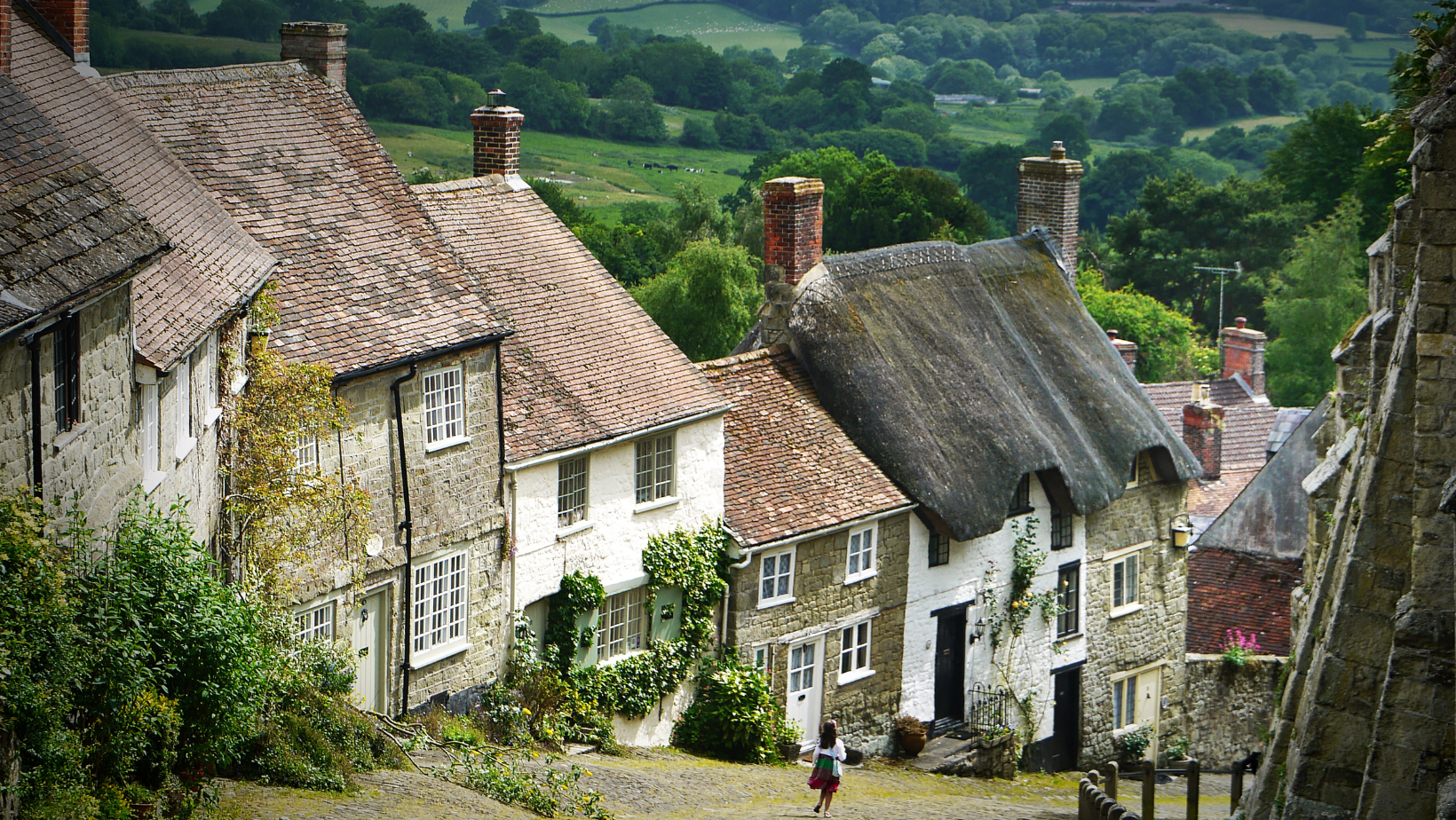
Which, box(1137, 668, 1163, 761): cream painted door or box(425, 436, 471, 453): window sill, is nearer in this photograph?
box(425, 436, 471, 453): window sill

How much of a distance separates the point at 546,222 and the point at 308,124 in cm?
471

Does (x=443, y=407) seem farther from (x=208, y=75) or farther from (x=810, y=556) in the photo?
(x=810, y=556)

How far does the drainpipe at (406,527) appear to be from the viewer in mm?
20688

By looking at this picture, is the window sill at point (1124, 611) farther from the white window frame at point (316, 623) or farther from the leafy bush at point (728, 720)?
the white window frame at point (316, 623)

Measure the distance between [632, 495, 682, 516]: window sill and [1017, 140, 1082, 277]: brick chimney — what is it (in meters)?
13.8

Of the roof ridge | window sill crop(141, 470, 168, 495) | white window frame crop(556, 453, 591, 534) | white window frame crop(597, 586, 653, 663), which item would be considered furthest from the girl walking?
the roof ridge

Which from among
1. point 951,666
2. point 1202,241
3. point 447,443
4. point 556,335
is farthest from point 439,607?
point 1202,241

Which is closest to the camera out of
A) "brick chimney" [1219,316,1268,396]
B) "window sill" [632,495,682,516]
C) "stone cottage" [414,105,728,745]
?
"stone cottage" [414,105,728,745]

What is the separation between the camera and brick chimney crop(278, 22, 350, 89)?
947 inches

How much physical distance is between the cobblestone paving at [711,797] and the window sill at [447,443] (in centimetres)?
441

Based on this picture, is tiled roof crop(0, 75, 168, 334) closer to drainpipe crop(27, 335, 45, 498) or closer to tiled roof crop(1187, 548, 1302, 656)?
drainpipe crop(27, 335, 45, 498)

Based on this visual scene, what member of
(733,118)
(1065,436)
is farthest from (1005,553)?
(733,118)

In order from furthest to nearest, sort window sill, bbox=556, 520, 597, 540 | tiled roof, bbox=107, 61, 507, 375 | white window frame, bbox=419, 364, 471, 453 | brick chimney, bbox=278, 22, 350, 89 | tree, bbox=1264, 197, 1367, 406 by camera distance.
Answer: tree, bbox=1264, 197, 1367, 406 → brick chimney, bbox=278, 22, 350, 89 → window sill, bbox=556, 520, 597, 540 → white window frame, bbox=419, 364, 471, 453 → tiled roof, bbox=107, 61, 507, 375

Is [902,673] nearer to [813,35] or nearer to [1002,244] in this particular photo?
[1002,244]
